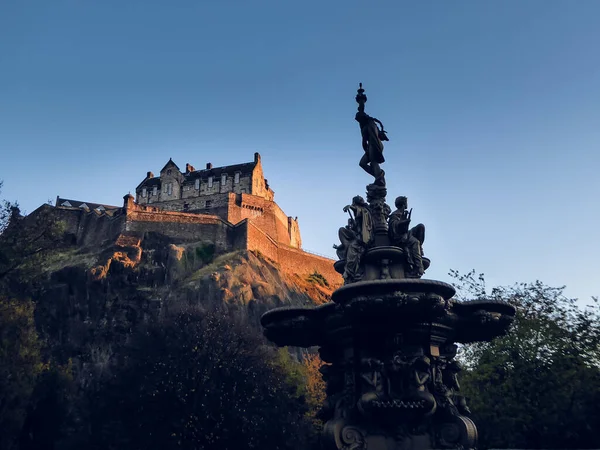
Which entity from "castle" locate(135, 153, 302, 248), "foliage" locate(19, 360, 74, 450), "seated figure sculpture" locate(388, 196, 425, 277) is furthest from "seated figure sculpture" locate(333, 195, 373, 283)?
"castle" locate(135, 153, 302, 248)

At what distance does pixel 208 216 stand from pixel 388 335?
191ft

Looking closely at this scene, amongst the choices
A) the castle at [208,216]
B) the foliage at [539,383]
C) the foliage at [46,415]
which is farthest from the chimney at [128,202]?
the foliage at [539,383]

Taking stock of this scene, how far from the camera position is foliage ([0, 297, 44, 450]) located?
27438 millimetres

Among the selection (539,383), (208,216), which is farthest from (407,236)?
(208,216)

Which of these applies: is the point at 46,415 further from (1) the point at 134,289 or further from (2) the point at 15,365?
(1) the point at 134,289

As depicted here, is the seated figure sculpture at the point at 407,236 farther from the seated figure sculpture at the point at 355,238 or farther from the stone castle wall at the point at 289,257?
the stone castle wall at the point at 289,257

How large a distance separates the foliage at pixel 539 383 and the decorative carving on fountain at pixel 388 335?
10.7m

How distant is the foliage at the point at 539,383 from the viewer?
19578mm

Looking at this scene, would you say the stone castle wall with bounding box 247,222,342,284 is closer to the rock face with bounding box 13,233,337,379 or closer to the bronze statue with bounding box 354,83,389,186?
the rock face with bounding box 13,233,337,379

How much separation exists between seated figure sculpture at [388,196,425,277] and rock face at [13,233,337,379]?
123 ft

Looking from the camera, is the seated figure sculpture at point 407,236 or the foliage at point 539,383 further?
the foliage at point 539,383

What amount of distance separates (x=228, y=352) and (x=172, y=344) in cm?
269

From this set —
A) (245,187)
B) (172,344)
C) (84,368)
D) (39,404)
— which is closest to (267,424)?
(172,344)

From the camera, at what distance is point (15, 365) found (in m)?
27.8
